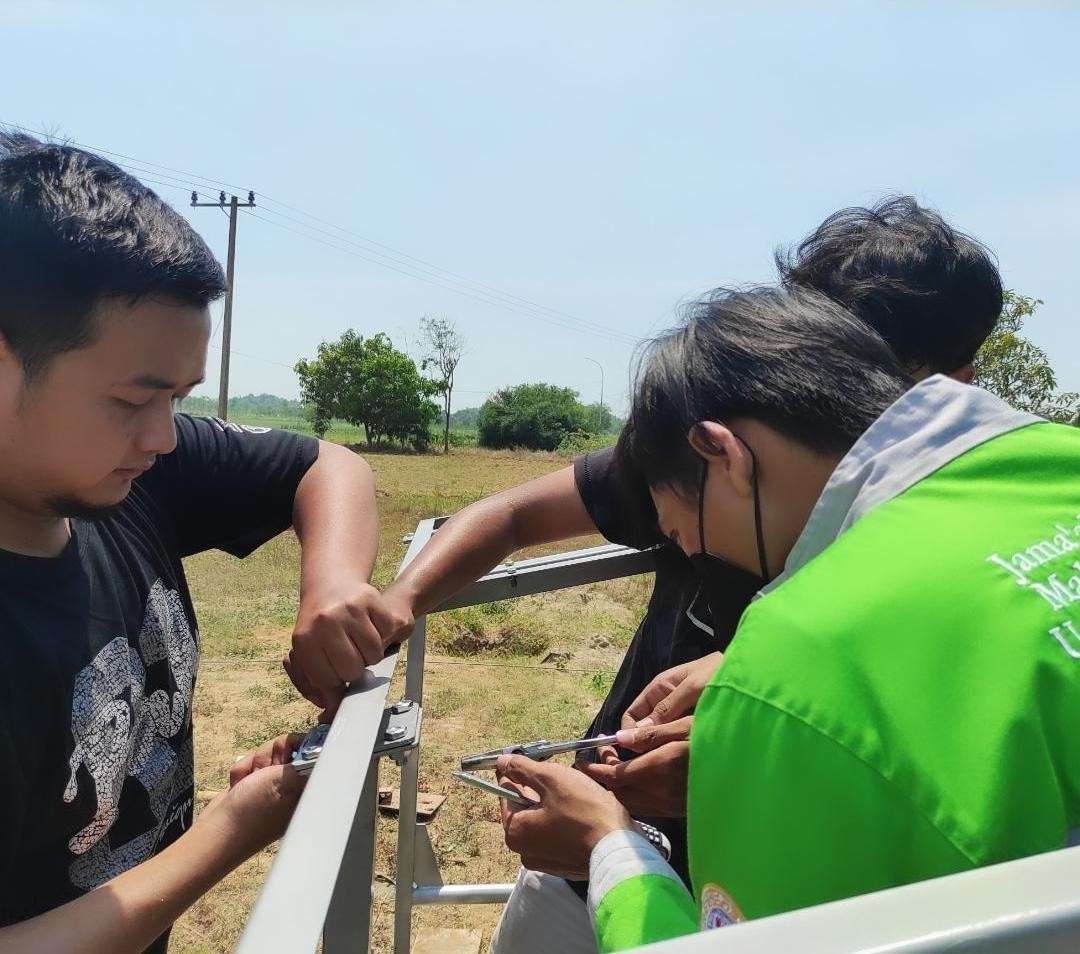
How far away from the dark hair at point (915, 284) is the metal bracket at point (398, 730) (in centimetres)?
124

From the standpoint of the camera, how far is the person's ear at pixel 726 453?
4.08 feet

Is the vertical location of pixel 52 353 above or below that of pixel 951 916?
above

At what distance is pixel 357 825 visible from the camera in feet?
3.89

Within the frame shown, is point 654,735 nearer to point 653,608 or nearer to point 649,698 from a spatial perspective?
point 649,698

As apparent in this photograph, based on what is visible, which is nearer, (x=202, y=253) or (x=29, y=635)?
(x=29, y=635)

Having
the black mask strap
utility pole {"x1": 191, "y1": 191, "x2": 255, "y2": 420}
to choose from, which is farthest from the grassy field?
utility pole {"x1": 191, "y1": 191, "x2": 255, "y2": 420}

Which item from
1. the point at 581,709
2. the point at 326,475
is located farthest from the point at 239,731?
the point at 326,475

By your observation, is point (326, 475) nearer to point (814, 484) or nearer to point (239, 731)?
point (814, 484)

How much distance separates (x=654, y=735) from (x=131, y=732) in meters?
0.83

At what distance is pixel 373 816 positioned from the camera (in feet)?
3.95

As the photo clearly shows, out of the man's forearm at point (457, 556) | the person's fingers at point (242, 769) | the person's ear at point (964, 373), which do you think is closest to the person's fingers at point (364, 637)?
the person's fingers at point (242, 769)

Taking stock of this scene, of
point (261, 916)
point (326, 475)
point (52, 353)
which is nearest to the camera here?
point (261, 916)

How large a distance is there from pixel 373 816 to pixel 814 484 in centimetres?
76

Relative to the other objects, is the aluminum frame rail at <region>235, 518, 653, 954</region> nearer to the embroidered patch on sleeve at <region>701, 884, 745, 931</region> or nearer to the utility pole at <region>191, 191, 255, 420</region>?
the embroidered patch on sleeve at <region>701, 884, 745, 931</region>
